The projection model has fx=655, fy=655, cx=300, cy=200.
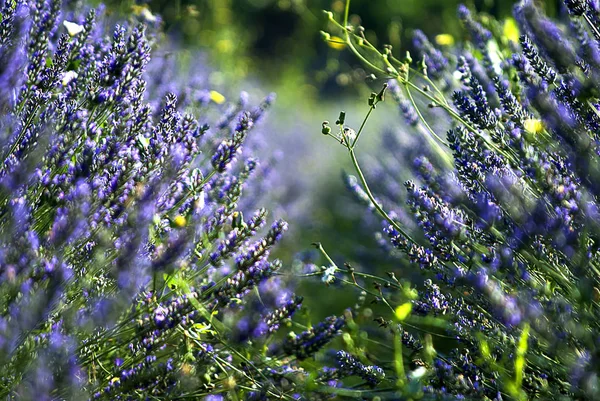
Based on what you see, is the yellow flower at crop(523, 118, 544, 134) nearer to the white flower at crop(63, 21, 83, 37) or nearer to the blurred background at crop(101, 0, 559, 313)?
the blurred background at crop(101, 0, 559, 313)

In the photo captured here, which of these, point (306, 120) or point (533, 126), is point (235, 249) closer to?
point (533, 126)

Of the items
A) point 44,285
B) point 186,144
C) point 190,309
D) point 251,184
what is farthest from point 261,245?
point 251,184

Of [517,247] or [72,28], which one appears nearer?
[517,247]

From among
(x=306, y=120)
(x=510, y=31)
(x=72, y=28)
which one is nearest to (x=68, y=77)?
(x=72, y=28)

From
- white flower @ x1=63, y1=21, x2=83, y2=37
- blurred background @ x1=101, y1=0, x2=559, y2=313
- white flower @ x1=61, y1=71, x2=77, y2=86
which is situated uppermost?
white flower @ x1=63, y1=21, x2=83, y2=37

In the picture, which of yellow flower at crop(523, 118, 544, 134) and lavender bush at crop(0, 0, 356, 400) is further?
yellow flower at crop(523, 118, 544, 134)

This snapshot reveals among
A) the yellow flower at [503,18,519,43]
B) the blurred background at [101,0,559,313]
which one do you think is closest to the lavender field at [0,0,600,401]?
the blurred background at [101,0,559,313]

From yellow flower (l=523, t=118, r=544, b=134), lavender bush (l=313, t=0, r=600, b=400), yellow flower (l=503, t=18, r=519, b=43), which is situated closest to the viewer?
lavender bush (l=313, t=0, r=600, b=400)

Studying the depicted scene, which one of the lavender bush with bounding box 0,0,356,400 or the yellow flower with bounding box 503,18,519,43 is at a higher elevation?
the yellow flower with bounding box 503,18,519,43

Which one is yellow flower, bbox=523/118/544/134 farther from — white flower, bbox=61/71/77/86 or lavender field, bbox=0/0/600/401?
white flower, bbox=61/71/77/86

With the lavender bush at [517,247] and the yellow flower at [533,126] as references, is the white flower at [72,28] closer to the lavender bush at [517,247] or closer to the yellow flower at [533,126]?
the lavender bush at [517,247]

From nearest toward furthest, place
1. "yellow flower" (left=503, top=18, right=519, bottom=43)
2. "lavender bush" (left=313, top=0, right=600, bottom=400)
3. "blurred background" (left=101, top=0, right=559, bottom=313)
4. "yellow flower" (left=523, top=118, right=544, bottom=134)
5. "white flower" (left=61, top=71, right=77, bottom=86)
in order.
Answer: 1. "lavender bush" (left=313, top=0, right=600, bottom=400)
2. "yellow flower" (left=523, top=118, right=544, bottom=134)
3. "white flower" (left=61, top=71, right=77, bottom=86)
4. "yellow flower" (left=503, top=18, right=519, bottom=43)
5. "blurred background" (left=101, top=0, right=559, bottom=313)

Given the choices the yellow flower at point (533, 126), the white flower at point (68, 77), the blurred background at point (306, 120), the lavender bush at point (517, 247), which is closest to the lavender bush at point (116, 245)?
the white flower at point (68, 77)

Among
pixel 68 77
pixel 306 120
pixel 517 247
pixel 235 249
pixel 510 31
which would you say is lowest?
pixel 306 120
